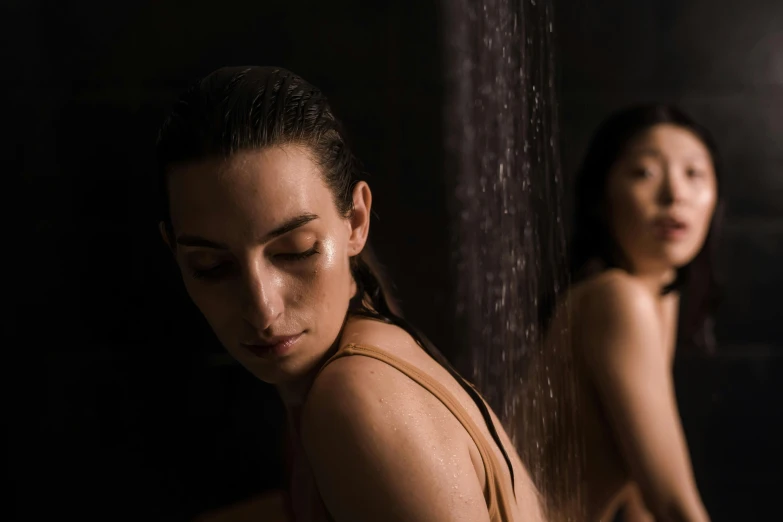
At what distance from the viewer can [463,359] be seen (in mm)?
1454

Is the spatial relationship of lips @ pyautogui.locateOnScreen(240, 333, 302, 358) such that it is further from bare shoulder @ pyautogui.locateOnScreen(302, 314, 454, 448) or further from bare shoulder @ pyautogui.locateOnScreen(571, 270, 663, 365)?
bare shoulder @ pyautogui.locateOnScreen(571, 270, 663, 365)

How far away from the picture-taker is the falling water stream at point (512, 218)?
1.30 metres

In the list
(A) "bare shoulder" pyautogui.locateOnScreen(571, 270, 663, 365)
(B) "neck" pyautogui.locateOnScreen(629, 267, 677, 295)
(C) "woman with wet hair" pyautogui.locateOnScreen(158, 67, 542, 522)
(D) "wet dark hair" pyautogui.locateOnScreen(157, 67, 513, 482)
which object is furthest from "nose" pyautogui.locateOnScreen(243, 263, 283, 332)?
(B) "neck" pyautogui.locateOnScreen(629, 267, 677, 295)

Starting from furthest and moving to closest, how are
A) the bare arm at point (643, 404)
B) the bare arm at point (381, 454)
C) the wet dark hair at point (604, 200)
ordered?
the wet dark hair at point (604, 200) < the bare arm at point (643, 404) < the bare arm at point (381, 454)

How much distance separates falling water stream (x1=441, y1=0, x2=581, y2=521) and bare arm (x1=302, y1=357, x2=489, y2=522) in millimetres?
649

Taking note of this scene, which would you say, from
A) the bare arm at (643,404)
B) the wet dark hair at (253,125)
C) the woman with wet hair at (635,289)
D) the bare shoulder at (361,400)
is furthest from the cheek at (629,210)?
the bare shoulder at (361,400)

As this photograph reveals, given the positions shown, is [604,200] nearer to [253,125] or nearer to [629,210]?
[629,210]

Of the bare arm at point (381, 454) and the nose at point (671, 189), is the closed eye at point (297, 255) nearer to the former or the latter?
the bare arm at point (381, 454)

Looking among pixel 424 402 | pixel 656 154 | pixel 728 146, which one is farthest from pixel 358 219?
pixel 728 146

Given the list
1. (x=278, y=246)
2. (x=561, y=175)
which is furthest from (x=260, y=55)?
(x=278, y=246)

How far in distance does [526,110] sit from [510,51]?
11 cm

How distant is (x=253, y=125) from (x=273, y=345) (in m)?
0.21

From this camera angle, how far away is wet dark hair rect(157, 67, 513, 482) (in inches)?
27.8

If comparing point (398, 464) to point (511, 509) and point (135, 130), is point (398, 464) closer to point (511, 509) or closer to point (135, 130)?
point (511, 509)
